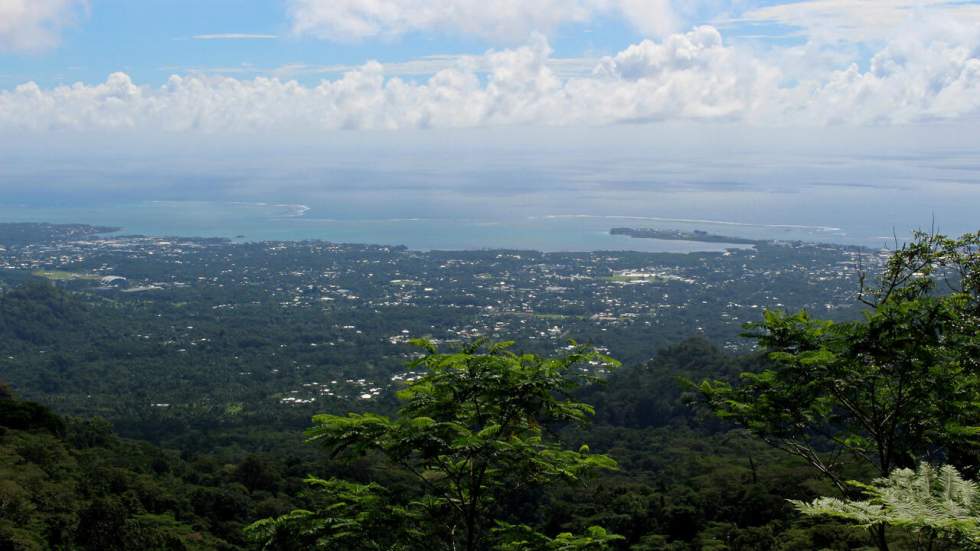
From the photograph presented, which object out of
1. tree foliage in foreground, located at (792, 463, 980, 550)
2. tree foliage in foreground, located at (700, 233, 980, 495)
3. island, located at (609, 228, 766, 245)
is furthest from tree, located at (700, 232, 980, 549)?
island, located at (609, 228, 766, 245)

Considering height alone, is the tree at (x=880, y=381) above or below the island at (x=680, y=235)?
below

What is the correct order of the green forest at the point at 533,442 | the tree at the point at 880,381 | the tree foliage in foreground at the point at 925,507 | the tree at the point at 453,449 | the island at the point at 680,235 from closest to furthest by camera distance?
the tree foliage in foreground at the point at 925,507 < the tree at the point at 453,449 < the green forest at the point at 533,442 < the tree at the point at 880,381 < the island at the point at 680,235

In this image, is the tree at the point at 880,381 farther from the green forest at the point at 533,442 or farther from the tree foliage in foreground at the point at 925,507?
the tree foliage in foreground at the point at 925,507

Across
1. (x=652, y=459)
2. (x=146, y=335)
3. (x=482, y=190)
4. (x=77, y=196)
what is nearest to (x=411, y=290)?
(x=146, y=335)

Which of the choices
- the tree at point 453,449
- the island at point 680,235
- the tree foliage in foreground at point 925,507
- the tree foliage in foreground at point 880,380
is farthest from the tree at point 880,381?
the island at point 680,235

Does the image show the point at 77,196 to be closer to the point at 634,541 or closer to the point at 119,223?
the point at 119,223

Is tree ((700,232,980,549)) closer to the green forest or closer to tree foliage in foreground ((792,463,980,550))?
the green forest
